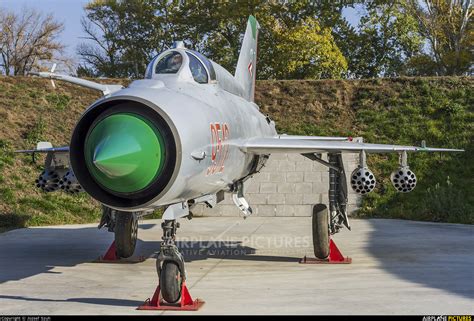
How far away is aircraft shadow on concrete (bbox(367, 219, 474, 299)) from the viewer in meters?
10.7

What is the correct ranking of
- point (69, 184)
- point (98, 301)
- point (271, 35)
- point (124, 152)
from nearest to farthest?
1. point (124, 152)
2. point (98, 301)
3. point (69, 184)
4. point (271, 35)

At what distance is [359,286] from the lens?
10.2 m

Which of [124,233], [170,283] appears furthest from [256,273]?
[170,283]

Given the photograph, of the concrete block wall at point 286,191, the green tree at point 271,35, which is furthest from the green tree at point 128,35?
the concrete block wall at point 286,191

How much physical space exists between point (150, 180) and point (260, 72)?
1370 inches

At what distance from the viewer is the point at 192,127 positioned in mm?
7957

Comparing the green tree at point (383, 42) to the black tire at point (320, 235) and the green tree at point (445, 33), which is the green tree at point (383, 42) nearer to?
the green tree at point (445, 33)

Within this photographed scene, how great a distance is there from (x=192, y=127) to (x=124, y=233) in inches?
212

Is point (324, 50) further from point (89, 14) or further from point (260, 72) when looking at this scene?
point (89, 14)

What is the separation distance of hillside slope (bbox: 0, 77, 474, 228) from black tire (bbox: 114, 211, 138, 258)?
7648 mm

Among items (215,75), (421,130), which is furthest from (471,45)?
(215,75)

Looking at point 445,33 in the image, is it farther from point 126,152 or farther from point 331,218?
point 126,152

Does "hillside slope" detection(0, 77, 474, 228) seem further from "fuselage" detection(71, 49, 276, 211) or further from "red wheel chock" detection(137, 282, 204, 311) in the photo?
"red wheel chock" detection(137, 282, 204, 311)

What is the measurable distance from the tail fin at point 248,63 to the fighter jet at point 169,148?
121 inches
